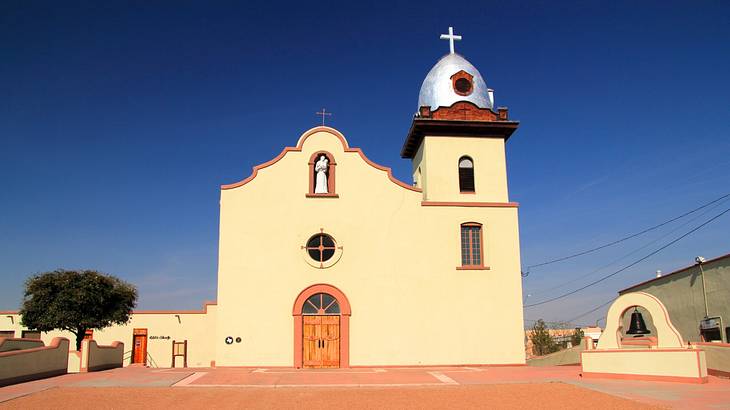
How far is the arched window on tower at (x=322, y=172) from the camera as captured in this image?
2488 centimetres

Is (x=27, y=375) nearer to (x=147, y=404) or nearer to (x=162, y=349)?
(x=147, y=404)

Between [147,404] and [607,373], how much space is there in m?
13.1

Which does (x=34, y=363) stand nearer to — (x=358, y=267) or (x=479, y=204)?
(x=358, y=267)

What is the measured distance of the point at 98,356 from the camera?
2233cm

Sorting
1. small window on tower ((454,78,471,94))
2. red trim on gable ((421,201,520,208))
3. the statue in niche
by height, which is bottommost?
red trim on gable ((421,201,520,208))

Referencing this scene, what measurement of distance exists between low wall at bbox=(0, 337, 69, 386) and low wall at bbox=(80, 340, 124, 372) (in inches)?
36.6

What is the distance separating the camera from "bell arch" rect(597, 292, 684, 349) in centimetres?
1730

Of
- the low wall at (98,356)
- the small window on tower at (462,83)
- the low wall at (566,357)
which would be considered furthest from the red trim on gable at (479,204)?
the low wall at (98,356)

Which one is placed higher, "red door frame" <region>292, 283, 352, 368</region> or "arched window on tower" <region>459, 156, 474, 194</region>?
"arched window on tower" <region>459, 156, 474, 194</region>

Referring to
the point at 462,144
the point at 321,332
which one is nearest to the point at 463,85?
the point at 462,144

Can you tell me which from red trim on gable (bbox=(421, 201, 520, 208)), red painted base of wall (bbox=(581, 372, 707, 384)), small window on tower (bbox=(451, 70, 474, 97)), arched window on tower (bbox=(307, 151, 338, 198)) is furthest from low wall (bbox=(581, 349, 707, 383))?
small window on tower (bbox=(451, 70, 474, 97))

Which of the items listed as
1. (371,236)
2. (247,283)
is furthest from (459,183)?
(247,283)

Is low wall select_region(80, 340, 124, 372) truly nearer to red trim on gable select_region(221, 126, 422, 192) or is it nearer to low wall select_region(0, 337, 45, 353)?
low wall select_region(0, 337, 45, 353)

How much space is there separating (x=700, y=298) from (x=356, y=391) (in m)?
19.1
